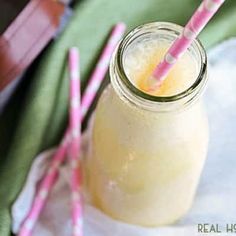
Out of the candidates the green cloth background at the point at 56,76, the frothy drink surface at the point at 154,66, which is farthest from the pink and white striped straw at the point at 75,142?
the frothy drink surface at the point at 154,66

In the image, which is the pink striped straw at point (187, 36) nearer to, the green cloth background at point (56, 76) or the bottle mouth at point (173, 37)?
the bottle mouth at point (173, 37)

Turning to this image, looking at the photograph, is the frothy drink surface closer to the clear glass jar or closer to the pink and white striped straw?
the clear glass jar

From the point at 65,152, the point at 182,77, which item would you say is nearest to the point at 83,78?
the point at 65,152

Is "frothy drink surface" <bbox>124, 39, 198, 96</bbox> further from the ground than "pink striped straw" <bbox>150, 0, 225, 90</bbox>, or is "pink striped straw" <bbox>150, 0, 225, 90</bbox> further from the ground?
"pink striped straw" <bbox>150, 0, 225, 90</bbox>

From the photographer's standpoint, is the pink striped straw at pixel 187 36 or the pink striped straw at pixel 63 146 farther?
the pink striped straw at pixel 63 146

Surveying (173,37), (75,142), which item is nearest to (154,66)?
(173,37)

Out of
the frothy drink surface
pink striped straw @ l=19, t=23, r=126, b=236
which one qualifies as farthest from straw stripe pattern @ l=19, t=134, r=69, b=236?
the frothy drink surface

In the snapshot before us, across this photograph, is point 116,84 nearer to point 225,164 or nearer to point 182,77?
point 182,77
